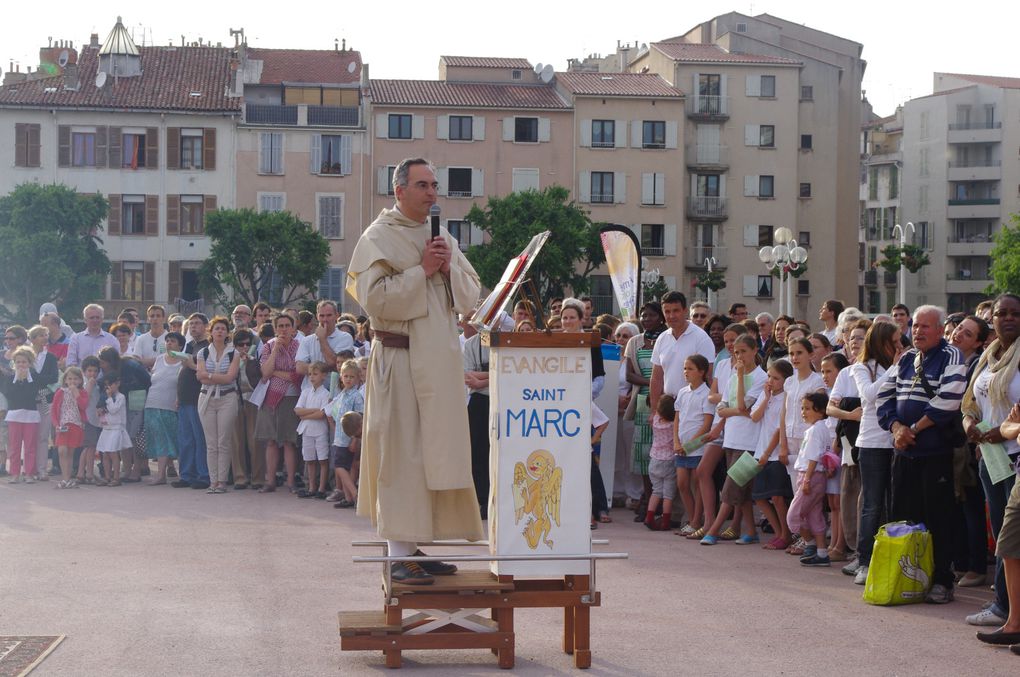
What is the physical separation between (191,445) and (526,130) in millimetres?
55898

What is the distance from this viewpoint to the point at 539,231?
65.6 metres

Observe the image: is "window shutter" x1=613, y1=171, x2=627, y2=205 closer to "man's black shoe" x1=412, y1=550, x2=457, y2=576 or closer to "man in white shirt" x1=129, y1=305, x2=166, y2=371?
"man in white shirt" x1=129, y1=305, x2=166, y2=371

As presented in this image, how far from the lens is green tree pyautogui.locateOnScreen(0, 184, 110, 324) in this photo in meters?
61.6

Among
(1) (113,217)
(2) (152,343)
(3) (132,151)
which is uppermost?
(3) (132,151)

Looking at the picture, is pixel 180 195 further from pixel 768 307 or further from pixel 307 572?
pixel 307 572

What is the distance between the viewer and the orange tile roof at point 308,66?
70.8 metres

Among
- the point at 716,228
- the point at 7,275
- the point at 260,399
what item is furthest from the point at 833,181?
the point at 260,399

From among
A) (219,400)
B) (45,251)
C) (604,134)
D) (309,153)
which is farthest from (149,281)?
(219,400)

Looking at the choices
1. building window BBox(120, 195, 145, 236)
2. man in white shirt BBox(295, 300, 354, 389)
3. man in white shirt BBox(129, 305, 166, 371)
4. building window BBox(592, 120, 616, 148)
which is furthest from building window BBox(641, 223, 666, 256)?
man in white shirt BBox(295, 300, 354, 389)

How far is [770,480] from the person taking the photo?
12.6 metres

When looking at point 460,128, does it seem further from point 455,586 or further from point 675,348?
point 455,586

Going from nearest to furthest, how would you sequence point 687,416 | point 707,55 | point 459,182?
point 687,416, point 459,182, point 707,55

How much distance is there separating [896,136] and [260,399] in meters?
91.1

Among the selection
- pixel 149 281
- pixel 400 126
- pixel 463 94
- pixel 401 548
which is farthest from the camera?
pixel 463 94
